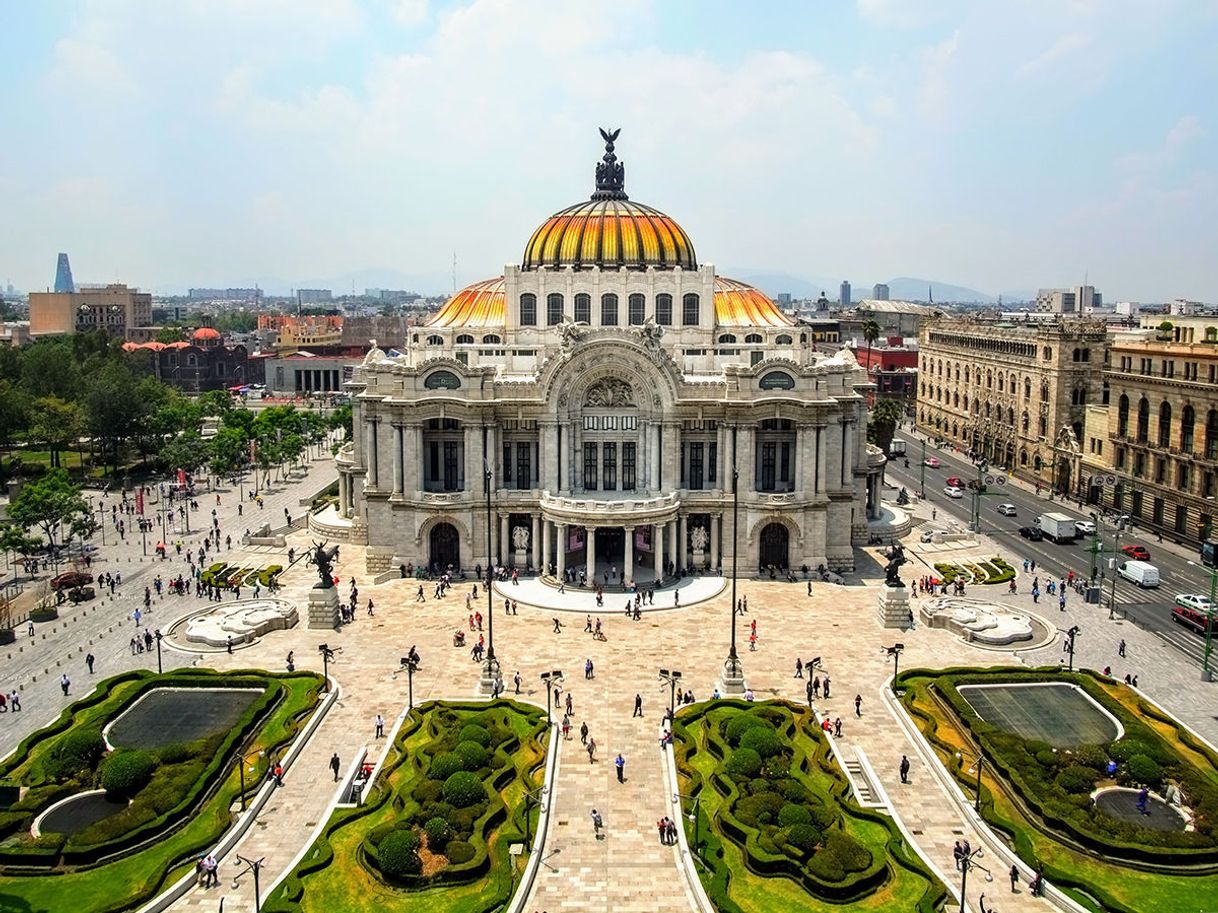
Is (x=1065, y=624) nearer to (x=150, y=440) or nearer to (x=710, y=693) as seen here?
(x=710, y=693)

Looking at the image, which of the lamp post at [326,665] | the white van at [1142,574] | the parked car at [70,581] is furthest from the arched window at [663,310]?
the parked car at [70,581]

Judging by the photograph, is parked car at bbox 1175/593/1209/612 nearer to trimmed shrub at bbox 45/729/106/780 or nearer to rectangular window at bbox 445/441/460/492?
rectangular window at bbox 445/441/460/492

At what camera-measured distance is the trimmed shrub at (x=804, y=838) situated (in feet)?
128

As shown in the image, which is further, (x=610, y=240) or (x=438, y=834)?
(x=610, y=240)

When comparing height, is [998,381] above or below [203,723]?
above

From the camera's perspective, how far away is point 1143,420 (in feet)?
328

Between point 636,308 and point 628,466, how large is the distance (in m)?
16.9

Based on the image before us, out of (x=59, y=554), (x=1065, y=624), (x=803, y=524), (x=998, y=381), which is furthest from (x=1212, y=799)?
(x=998, y=381)

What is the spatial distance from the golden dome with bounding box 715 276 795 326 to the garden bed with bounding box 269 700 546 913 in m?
51.5

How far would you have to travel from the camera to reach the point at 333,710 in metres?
54.5

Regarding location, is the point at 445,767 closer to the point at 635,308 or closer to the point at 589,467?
the point at 589,467

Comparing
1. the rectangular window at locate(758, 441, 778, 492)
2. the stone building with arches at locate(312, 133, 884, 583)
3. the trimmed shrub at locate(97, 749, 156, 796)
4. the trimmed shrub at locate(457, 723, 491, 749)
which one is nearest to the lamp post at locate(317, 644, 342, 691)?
the trimmed shrub at locate(457, 723, 491, 749)

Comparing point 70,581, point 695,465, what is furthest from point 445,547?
point 70,581

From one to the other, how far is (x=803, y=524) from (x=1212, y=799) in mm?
40108
